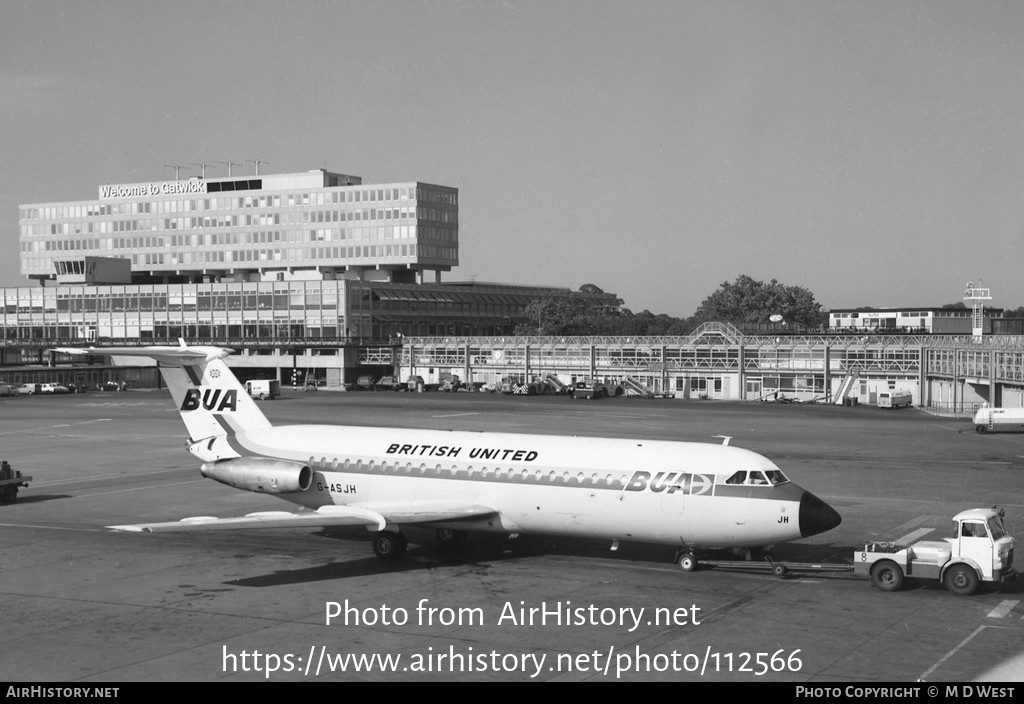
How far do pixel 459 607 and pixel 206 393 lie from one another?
50.9ft

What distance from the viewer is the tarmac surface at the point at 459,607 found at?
22156 millimetres

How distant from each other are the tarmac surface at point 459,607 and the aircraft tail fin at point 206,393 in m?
3.90

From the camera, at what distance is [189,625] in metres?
25.4

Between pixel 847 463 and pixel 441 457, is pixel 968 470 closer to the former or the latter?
pixel 847 463

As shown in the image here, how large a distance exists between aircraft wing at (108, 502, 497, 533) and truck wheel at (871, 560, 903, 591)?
Answer: 10942 mm

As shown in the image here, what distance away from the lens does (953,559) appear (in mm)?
28594

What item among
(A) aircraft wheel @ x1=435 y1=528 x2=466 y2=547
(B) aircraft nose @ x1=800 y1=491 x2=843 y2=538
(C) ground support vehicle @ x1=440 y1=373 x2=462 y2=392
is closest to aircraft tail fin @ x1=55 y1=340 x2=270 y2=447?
(A) aircraft wheel @ x1=435 y1=528 x2=466 y2=547

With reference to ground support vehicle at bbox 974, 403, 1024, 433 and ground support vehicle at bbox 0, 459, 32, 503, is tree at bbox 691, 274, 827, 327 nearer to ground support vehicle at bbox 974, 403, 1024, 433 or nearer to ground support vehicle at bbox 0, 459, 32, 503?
ground support vehicle at bbox 974, 403, 1024, 433

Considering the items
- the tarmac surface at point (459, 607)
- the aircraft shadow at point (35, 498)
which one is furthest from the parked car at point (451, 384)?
the aircraft shadow at point (35, 498)

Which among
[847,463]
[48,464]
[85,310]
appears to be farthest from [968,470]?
[85,310]

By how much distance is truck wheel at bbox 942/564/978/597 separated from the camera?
28156 millimetres

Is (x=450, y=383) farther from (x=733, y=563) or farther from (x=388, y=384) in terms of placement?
(x=733, y=563)

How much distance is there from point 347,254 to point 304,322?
1746 cm

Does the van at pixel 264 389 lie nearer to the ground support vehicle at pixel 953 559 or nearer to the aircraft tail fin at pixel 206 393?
the aircraft tail fin at pixel 206 393
